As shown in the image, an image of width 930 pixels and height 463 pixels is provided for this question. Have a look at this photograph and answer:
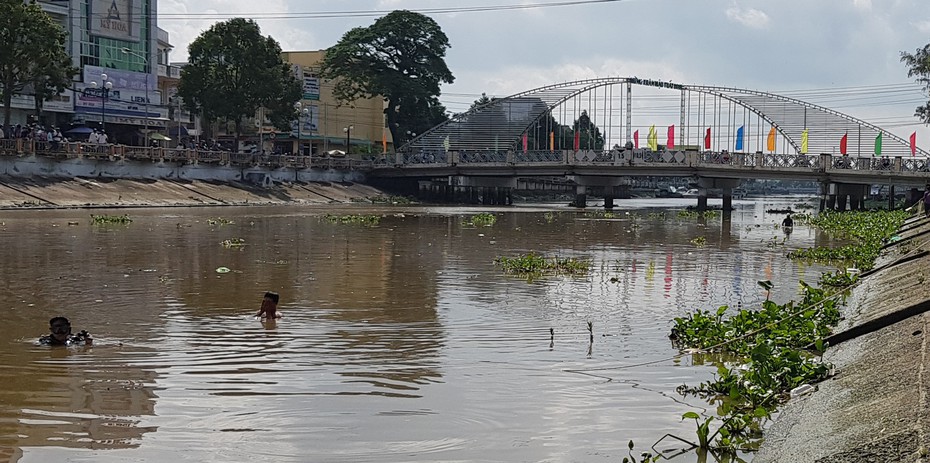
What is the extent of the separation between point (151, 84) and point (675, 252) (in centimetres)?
6697

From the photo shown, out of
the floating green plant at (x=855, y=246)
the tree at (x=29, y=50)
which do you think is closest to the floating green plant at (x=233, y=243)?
the floating green plant at (x=855, y=246)

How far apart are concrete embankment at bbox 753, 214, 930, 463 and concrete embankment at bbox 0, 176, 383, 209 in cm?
5295

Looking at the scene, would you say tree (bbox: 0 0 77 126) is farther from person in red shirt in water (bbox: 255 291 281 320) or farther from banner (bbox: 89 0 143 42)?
person in red shirt in water (bbox: 255 291 281 320)

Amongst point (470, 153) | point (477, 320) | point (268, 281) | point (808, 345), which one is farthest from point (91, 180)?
point (808, 345)

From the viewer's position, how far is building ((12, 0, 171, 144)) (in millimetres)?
85188

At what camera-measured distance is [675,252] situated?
3688cm

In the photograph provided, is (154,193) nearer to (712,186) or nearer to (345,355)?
(712,186)

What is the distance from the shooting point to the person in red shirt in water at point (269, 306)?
1750 cm

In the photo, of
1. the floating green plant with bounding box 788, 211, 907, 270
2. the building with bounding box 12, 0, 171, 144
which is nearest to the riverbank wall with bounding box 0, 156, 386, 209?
the building with bounding box 12, 0, 171, 144

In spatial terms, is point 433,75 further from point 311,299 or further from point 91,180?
point 311,299

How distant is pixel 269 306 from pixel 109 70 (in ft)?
254

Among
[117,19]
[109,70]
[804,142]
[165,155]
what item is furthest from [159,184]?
[804,142]

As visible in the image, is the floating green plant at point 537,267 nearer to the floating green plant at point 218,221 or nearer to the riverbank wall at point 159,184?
the floating green plant at point 218,221

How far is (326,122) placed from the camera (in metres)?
122
